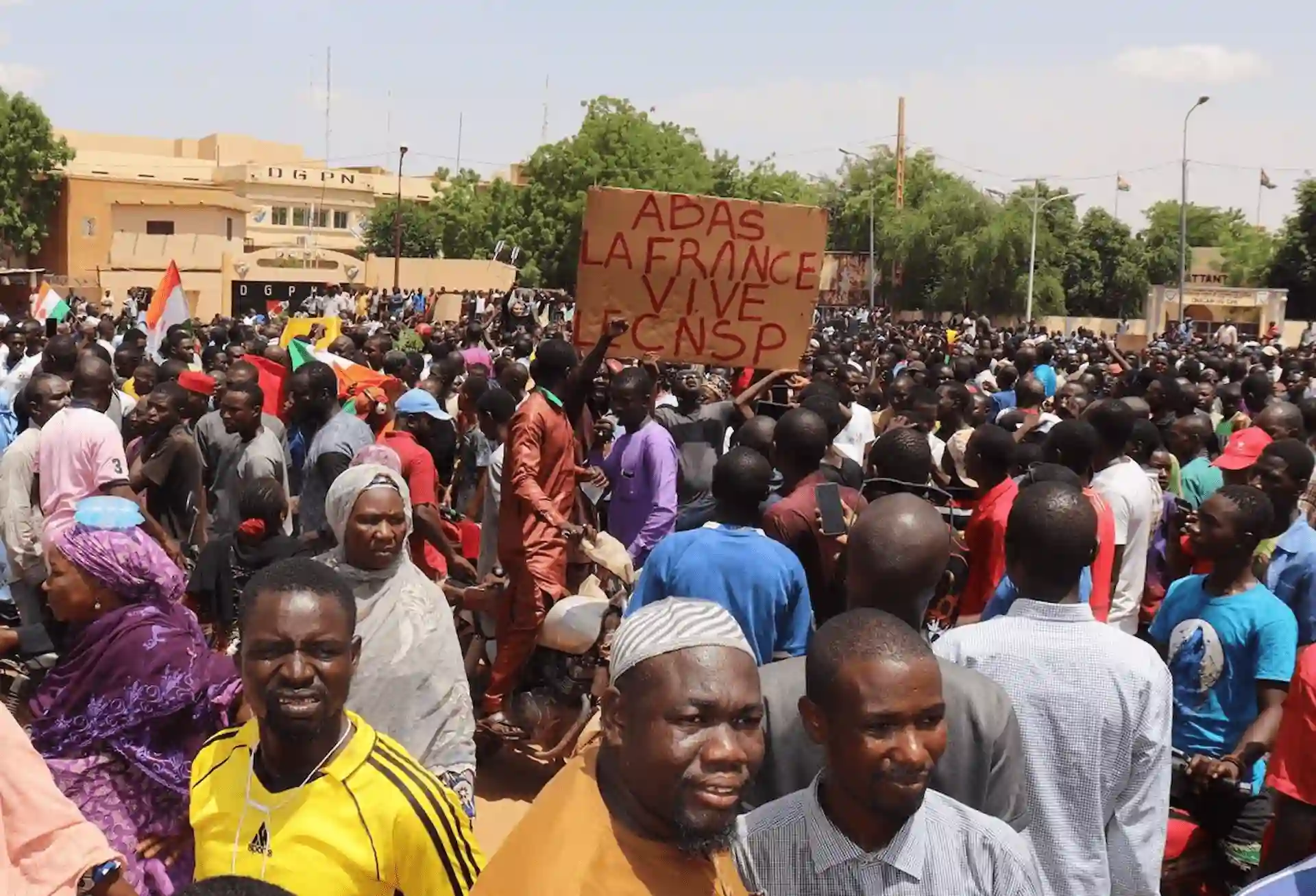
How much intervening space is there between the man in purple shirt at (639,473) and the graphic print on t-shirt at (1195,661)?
2617 millimetres

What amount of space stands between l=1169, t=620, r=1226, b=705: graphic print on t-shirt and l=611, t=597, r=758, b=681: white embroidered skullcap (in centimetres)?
243

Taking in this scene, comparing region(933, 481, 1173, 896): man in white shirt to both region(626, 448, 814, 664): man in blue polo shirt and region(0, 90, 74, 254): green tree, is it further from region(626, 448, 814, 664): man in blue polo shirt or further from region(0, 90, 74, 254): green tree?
region(0, 90, 74, 254): green tree

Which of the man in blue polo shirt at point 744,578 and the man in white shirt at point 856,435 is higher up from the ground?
the man in white shirt at point 856,435

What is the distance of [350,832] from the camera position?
2.41m

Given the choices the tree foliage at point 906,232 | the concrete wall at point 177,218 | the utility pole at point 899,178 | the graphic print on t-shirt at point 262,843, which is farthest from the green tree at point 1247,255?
the graphic print on t-shirt at point 262,843

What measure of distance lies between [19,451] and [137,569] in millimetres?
3056

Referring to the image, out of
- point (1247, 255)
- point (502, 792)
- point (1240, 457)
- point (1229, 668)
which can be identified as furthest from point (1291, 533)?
point (1247, 255)

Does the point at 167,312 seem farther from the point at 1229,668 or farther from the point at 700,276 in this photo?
the point at 1229,668

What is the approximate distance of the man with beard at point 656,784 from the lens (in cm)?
175

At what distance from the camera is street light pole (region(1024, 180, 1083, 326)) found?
4566cm

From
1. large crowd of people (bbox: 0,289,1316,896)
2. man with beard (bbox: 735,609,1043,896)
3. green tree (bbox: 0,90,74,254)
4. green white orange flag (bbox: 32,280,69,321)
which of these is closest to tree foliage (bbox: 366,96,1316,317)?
green tree (bbox: 0,90,74,254)

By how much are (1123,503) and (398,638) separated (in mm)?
3110

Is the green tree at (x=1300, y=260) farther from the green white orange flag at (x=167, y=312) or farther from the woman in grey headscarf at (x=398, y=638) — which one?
the woman in grey headscarf at (x=398, y=638)

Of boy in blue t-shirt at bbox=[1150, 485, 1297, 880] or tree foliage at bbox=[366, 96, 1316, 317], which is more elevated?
tree foliage at bbox=[366, 96, 1316, 317]
